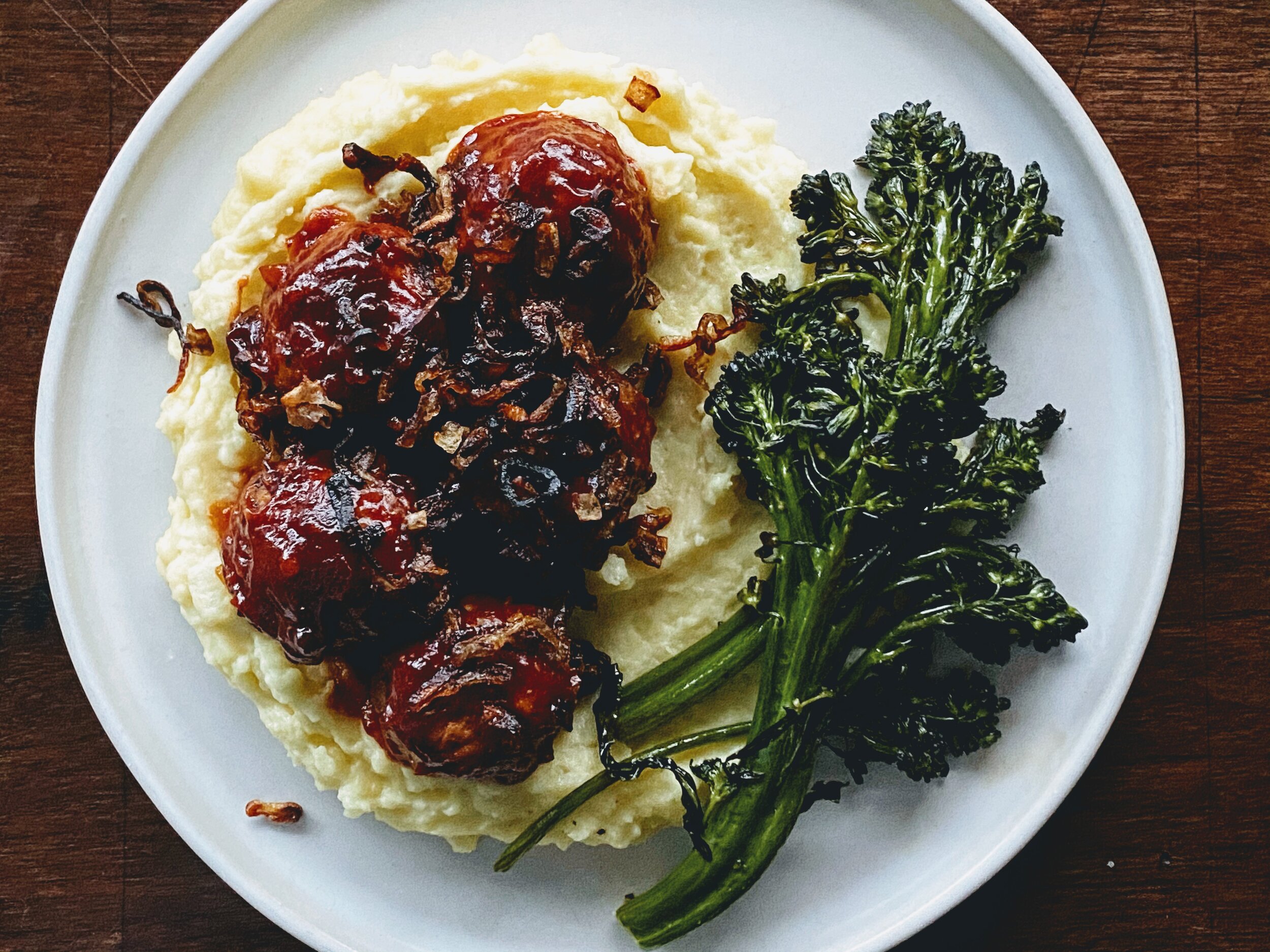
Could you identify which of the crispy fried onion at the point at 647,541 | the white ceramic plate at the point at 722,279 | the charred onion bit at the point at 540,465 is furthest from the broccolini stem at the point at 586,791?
the charred onion bit at the point at 540,465

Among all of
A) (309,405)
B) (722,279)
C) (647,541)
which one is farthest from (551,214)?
(647,541)

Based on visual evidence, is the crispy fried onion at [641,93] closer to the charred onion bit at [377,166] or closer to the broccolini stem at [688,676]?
the charred onion bit at [377,166]

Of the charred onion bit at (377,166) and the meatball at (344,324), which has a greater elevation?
the charred onion bit at (377,166)

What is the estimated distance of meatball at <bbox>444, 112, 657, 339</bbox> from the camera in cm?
297

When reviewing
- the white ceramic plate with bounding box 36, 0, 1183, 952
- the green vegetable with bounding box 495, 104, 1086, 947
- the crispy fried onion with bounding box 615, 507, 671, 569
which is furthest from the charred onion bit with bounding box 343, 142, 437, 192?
the crispy fried onion with bounding box 615, 507, 671, 569

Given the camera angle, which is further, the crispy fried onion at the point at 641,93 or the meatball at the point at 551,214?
the crispy fried onion at the point at 641,93

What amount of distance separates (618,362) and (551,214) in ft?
2.19

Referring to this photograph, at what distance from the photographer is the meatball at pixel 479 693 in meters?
3.01

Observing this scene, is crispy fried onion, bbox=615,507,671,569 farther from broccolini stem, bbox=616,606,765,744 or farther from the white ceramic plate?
the white ceramic plate

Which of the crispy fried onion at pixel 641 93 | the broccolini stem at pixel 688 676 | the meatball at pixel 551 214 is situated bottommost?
the broccolini stem at pixel 688 676

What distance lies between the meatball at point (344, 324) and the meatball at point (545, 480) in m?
0.34

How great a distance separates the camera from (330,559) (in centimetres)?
289

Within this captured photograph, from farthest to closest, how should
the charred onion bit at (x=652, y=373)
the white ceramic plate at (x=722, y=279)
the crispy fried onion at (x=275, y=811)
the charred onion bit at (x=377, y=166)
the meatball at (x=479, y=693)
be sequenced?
the crispy fried onion at (x=275, y=811), the white ceramic plate at (x=722, y=279), the charred onion bit at (x=652, y=373), the charred onion bit at (x=377, y=166), the meatball at (x=479, y=693)

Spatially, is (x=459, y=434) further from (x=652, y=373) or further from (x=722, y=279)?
(x=722, y=279)
